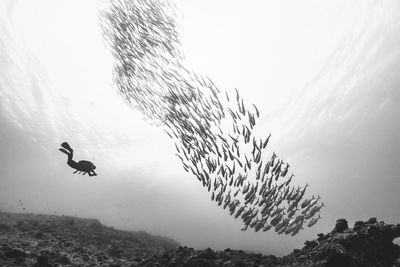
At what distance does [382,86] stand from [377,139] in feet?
62.1

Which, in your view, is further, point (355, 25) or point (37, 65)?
point (37, 65)

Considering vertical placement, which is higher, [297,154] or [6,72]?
[297,154]

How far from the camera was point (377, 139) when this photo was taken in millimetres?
58469

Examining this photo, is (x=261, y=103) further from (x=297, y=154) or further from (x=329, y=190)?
(x=329, y=190)

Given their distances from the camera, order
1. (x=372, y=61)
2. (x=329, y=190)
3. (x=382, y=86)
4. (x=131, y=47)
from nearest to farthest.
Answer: (x=131, y=47), (x=372, y=61), (x=382, y=86), (x=329, y=190)

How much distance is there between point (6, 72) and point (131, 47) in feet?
109

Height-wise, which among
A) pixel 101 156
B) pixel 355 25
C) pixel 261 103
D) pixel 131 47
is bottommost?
pixel 131 47

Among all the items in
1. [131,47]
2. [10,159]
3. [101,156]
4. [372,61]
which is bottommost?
[131,47]

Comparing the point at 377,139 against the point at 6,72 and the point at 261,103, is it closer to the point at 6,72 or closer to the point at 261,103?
the point at 261,103

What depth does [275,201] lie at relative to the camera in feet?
34.9

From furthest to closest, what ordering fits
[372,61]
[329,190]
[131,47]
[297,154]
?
[329,190] < [297,154] < [372,61] < [131,47]

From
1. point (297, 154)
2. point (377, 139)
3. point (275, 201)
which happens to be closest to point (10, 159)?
point (297, 154)

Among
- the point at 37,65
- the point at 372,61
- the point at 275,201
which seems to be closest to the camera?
the point at 275,201

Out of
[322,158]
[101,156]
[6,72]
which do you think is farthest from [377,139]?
[6,72]
